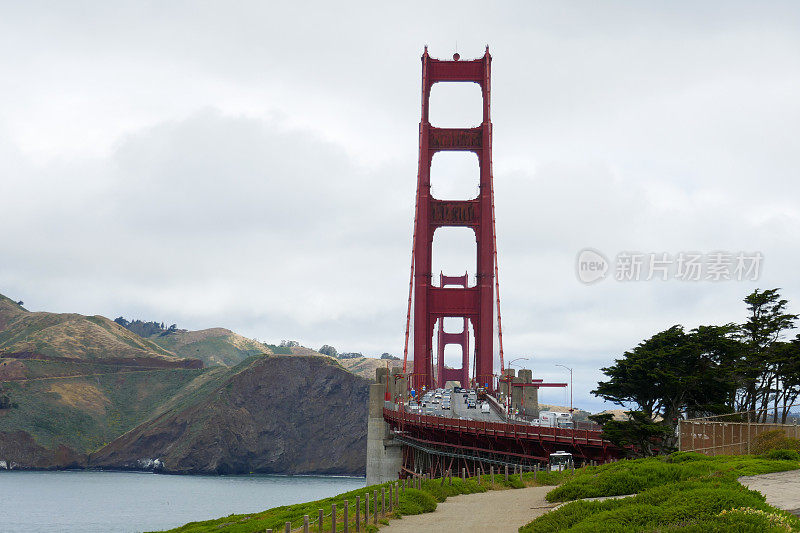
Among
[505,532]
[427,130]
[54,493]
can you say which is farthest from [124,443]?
[505,532]

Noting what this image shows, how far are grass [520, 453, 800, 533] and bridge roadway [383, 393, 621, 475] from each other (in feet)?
45.4

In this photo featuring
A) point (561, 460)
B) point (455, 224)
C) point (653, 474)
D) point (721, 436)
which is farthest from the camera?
point (455, 224)

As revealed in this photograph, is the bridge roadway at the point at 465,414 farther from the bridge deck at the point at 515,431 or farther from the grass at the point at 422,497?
the grass at the point at 422,497

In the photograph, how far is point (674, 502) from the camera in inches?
784

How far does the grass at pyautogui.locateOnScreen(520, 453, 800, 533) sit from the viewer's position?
17.0 metres

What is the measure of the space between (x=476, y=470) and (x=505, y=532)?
3179 cm

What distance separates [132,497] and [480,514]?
112912 millimetres

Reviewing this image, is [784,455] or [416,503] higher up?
[784,455]

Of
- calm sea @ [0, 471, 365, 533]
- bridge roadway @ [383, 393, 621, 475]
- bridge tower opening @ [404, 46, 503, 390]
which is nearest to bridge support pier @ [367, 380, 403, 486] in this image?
bridge roadway @ [383, 393, 621, 475]

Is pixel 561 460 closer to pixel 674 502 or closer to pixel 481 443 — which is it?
pixel 481 443

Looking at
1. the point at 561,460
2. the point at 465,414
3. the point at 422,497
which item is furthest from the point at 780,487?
the point at 465,414

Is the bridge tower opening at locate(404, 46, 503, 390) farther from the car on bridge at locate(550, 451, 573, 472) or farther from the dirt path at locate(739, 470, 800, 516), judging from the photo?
the dirt path at locate(739, 470, 800, 516)

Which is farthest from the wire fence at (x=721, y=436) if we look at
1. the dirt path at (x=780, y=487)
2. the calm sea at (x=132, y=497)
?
the calm sea at (x=132, y=497)

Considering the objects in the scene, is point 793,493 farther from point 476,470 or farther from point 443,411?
point 443,411
